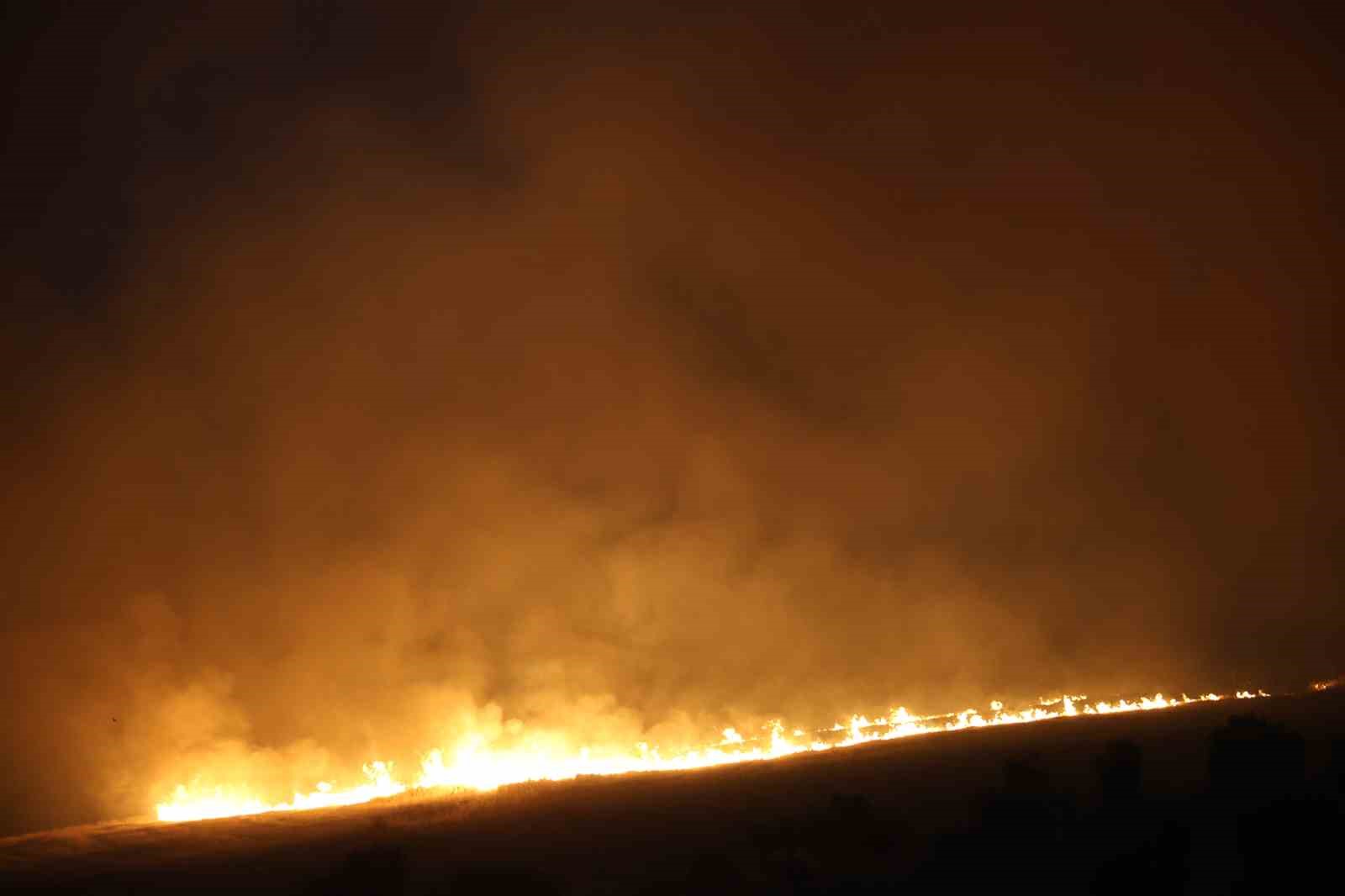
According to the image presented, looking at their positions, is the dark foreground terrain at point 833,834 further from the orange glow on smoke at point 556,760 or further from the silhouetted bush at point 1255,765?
the orange glow on smoke at point 556,760

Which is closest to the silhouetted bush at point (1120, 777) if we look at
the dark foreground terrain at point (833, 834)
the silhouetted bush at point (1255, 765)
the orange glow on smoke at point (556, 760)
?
the dark foreground terrain at point (833, 834)

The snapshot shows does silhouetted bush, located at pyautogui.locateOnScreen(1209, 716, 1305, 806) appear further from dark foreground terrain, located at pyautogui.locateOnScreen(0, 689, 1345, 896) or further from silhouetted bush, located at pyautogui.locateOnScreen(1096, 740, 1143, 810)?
silhouetted bush, located at pyautogui.locateOnScreen(1096, 740, 1143, 810)


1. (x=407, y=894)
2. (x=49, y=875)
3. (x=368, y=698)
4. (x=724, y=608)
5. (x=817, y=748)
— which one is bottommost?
(x=407, y=894)

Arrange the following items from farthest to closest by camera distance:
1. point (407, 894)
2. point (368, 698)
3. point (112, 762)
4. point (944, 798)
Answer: point (368, 698) < point (112, 762) < point (944, 798) < point (407, 894)

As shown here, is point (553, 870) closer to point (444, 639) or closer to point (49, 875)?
point (49, 875)

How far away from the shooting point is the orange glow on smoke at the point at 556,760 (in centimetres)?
2639

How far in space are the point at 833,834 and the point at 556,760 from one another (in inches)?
491

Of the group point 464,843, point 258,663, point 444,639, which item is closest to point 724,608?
point 444,639

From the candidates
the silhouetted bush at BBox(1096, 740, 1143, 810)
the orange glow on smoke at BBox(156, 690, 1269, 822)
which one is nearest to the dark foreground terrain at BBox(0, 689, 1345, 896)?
the silhouetted bush at BBox(1096, 740, 1143, 810)

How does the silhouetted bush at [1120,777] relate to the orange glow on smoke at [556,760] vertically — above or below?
below

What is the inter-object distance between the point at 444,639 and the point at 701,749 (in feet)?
26.9

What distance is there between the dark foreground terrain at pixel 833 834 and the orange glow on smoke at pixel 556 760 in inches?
86.5

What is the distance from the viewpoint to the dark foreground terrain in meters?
15.5

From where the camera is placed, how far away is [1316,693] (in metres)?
33.4
